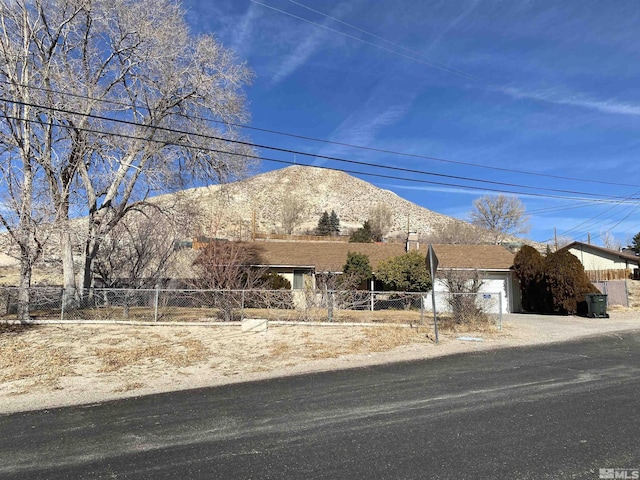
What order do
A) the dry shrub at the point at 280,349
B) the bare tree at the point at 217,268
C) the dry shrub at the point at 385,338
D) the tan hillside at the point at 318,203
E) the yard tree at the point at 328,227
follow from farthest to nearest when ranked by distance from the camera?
the tan hillside at the point at 318,203
the yard tree at the point at 328,227
the bare tree at the point at 217,268
the dry shrub at the point at 385,338
the dry shrub at the point at 280,349

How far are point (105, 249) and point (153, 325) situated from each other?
363 inches

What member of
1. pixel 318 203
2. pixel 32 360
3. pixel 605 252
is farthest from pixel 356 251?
pixel 318 203

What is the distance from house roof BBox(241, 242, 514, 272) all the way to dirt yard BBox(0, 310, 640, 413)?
10.5 m

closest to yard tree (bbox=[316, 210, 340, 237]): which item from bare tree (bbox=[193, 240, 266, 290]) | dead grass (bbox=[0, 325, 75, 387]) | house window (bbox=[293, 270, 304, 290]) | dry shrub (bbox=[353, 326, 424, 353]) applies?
house window (bbox=[293, 270, 304, 290])

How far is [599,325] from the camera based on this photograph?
16891mm

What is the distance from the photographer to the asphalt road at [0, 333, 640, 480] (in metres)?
3.98

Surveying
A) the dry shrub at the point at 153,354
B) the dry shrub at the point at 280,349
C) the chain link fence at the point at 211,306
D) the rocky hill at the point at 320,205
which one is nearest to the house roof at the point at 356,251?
the chain link fence at the point at 211,306

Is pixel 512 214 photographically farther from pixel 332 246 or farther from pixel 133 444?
pixel 133 444

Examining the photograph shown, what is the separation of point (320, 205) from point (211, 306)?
9732 cm

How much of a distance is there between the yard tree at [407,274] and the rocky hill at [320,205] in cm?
3776

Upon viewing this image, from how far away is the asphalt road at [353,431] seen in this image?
398 centimetres

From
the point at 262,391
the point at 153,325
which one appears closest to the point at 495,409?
the point at 262,391

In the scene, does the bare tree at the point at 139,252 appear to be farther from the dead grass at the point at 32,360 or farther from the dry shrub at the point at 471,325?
the dry shrub at the point at 471,325

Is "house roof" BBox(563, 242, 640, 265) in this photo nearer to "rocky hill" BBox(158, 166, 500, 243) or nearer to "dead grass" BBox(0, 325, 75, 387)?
"rocky hill" BBox(158, 166, 500, 243)
